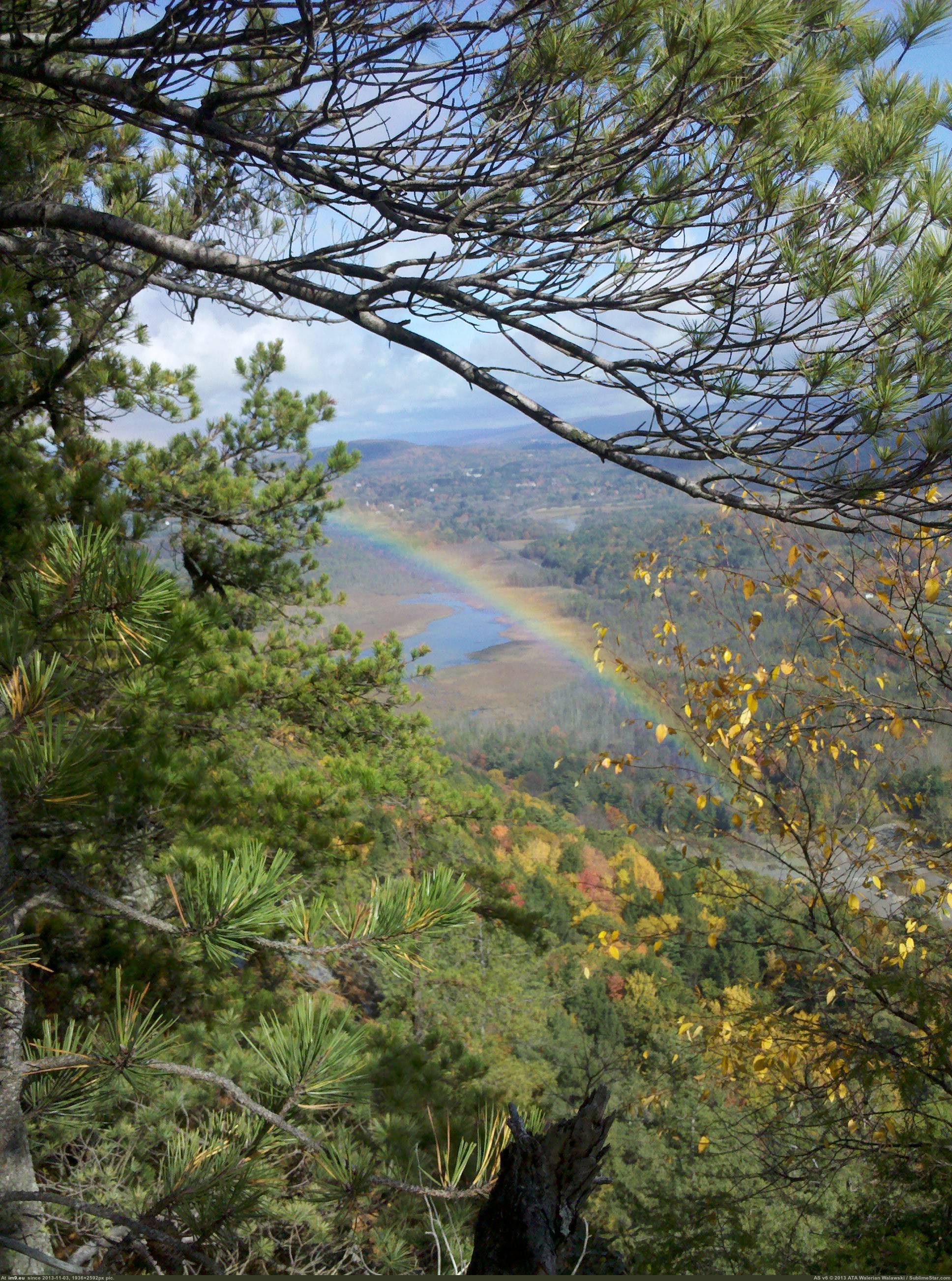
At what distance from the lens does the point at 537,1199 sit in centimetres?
136

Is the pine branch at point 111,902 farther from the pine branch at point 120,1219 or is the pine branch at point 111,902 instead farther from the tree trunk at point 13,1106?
the pine branch at point 120,1219

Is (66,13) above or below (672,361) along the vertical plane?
above

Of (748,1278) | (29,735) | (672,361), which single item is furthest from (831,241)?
(748,1278)

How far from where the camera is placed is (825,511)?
184cm

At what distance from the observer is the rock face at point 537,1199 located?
1327 mm

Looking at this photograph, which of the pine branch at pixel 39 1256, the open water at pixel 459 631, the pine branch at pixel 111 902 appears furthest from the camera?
the open water at pixel 459 631

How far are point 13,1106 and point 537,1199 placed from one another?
44.3 inches

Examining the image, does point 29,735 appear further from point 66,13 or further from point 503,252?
point 66,13

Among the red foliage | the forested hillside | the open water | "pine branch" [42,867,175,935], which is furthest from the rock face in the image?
the open water

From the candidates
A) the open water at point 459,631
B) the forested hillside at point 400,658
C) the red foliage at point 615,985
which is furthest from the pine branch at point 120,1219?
the open water at point 459,631

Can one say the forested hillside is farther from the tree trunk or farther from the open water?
the open water

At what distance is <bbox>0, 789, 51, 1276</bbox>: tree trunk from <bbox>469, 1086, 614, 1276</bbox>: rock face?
0.88 metres

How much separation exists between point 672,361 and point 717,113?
55 centimetres

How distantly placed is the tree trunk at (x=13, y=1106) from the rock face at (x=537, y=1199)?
0.88 meters
